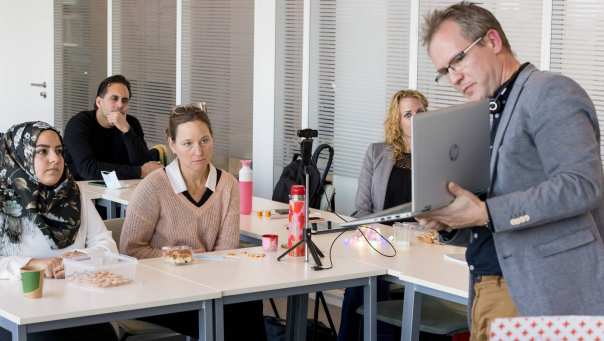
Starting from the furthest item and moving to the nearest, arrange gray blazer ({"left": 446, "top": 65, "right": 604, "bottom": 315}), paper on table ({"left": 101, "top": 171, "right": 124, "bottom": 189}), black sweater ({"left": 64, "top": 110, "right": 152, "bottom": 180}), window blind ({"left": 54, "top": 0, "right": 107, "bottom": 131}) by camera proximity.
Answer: window blind ({"left": 54, "top": 0, "right": 107, "bottom": 131}) → black sweater ({"left": 64, "top": 110, "right": 152, "bottom": 180}) → paper on table ({"left": 101, "top": 171, "right": 124, "bottom": 189}) → gray blazer ({"left": 446, "top": 65, "right": 604, "bottom": 315})

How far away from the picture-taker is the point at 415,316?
3.55 m

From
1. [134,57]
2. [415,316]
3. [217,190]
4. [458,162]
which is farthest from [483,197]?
[134,57]

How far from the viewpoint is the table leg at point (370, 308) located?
3.58m

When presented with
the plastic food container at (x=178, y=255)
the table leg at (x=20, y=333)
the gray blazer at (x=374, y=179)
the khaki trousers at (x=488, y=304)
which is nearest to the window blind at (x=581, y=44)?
the gray blazer at (x=374, y=179)

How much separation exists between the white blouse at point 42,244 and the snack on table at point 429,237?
1275 millimetres

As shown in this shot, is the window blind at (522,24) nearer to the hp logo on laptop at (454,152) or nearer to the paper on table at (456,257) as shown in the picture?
the paper on table at (456,257)

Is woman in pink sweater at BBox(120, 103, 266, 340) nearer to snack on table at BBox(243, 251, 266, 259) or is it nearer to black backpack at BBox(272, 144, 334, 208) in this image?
snack on table at BBox(243, 251, 266, 259)

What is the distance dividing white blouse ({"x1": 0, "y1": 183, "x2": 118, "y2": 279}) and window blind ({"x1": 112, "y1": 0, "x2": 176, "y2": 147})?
12.8 feet

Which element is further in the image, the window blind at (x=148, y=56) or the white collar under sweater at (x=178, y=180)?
the window blind at (x=148, y=56)

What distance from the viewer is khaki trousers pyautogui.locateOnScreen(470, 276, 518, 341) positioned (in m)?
2.32

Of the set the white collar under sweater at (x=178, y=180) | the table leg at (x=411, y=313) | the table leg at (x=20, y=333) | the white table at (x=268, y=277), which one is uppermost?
the white collar under sweater at (x=178, y=180)

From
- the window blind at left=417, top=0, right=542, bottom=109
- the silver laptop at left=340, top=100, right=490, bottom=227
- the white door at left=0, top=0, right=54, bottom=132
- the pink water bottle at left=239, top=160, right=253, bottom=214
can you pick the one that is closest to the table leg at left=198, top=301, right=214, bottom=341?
the silver laptop at left=340, top=100, right=490, bottom=227

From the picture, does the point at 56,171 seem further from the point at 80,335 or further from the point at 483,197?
the point at 483,197

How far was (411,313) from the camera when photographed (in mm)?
3529
